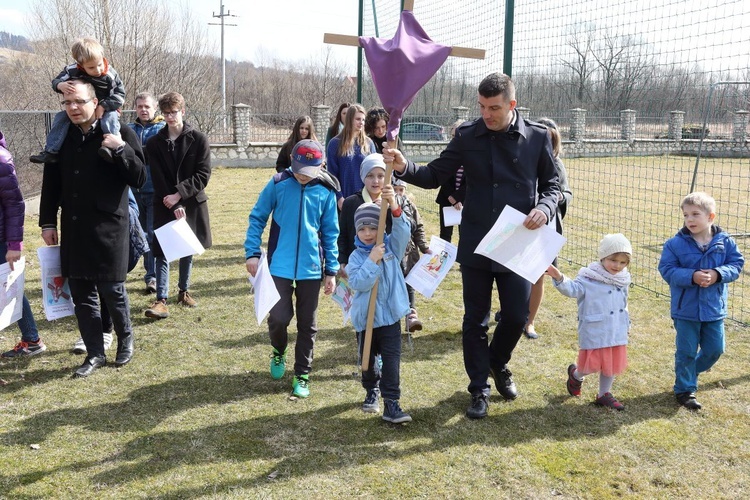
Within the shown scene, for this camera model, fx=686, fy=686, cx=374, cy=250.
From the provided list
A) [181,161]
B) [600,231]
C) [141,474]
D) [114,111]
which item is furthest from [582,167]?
[141,474]

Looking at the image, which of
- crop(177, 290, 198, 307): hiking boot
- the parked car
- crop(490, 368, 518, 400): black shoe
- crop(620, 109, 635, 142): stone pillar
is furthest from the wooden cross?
the parked car

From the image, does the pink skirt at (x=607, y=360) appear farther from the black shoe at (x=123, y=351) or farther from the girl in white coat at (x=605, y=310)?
the black shoe at (x=123, y=351)

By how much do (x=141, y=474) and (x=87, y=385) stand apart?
1476 mm

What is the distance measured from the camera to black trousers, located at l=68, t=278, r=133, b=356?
4.98 m

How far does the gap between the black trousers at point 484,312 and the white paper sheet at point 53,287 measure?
292 centimetres

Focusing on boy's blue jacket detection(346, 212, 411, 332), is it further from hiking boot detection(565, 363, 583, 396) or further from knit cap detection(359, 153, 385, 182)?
hiking boot detection(565, 363, 583, 396)

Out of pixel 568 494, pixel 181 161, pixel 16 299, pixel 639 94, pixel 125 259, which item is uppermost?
pixel 639 94

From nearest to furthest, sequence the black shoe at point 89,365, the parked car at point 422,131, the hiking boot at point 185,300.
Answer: the black shoe at point 89,365, the hiking boot at point 185,300, the parked car at point 422,131

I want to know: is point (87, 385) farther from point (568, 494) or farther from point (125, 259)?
point (568, 494)

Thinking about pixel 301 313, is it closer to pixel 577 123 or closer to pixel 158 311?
pixel 158 311

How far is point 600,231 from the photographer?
1256cm

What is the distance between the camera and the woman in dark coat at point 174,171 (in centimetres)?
634

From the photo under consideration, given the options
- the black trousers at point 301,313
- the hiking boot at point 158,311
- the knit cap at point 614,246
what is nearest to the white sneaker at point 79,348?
the hiking boot at point 158,311

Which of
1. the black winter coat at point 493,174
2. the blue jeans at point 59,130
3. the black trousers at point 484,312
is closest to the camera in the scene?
the black winter coat at point 493,174
